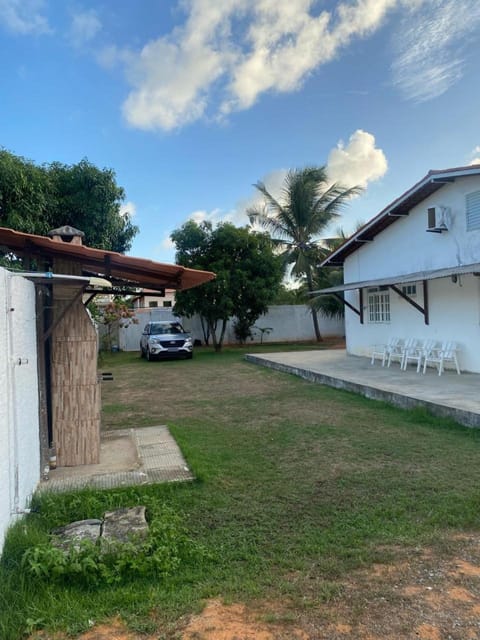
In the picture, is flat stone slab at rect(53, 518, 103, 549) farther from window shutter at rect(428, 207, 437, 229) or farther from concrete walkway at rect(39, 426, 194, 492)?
window shutter at rect(428, 207, 437, 229)

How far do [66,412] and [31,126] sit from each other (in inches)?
367

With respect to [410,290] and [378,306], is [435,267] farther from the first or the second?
[378,306]

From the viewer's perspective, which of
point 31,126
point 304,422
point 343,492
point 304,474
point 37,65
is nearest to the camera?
point 343,492

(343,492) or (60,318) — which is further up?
(60,318)

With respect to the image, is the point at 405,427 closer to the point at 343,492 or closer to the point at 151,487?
the point at 343,492

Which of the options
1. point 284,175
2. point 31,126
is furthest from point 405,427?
point 284,175

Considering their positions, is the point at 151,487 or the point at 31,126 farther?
the point at 31,126

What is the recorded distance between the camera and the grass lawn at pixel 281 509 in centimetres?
240

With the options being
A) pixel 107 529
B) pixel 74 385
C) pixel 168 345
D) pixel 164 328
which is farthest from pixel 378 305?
pixel 107 529

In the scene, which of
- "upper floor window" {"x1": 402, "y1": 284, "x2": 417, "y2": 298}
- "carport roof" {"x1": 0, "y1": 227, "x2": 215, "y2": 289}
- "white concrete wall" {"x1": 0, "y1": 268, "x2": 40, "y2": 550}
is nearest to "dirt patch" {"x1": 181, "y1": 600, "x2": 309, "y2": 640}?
"white concrete wall" {"x1": 0, "y1": 268, "x2": 40, "y2": 550}

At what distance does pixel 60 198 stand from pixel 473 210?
403 inches

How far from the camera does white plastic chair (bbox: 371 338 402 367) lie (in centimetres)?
1150

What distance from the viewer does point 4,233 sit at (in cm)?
390

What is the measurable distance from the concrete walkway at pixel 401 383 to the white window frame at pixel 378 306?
1.34 m
